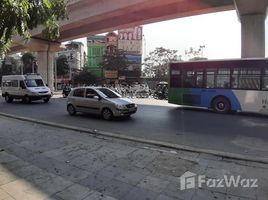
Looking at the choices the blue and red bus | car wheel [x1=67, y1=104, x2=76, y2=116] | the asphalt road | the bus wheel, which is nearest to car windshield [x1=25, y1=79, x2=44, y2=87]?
car wheel [x1=67, y1=104, x2=76, y2=116]

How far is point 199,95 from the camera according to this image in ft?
55.3

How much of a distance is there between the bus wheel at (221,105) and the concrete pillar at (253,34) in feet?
19.1

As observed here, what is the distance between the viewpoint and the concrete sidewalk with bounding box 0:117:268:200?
16.8 ft

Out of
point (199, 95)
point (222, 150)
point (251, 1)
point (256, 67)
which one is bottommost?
point (222, 150)

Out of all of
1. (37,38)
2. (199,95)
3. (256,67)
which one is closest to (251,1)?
(256,67)

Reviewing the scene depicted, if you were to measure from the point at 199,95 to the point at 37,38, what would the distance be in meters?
26.4

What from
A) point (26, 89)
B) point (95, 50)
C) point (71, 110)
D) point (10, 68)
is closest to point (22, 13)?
point (71, 110)

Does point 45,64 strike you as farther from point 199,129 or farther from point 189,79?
point 199,129

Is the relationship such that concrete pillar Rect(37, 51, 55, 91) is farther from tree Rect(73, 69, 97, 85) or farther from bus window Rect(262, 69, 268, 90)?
bus window Rect(262, 69, 268, 90)

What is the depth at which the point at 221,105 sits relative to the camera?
16078mm

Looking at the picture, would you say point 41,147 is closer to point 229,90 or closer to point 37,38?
point 229,90

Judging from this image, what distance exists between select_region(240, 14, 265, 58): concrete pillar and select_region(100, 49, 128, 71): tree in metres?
42.0

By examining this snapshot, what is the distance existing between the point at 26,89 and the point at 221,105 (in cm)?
1514

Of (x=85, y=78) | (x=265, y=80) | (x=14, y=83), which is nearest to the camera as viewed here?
(x=265, y=80)
